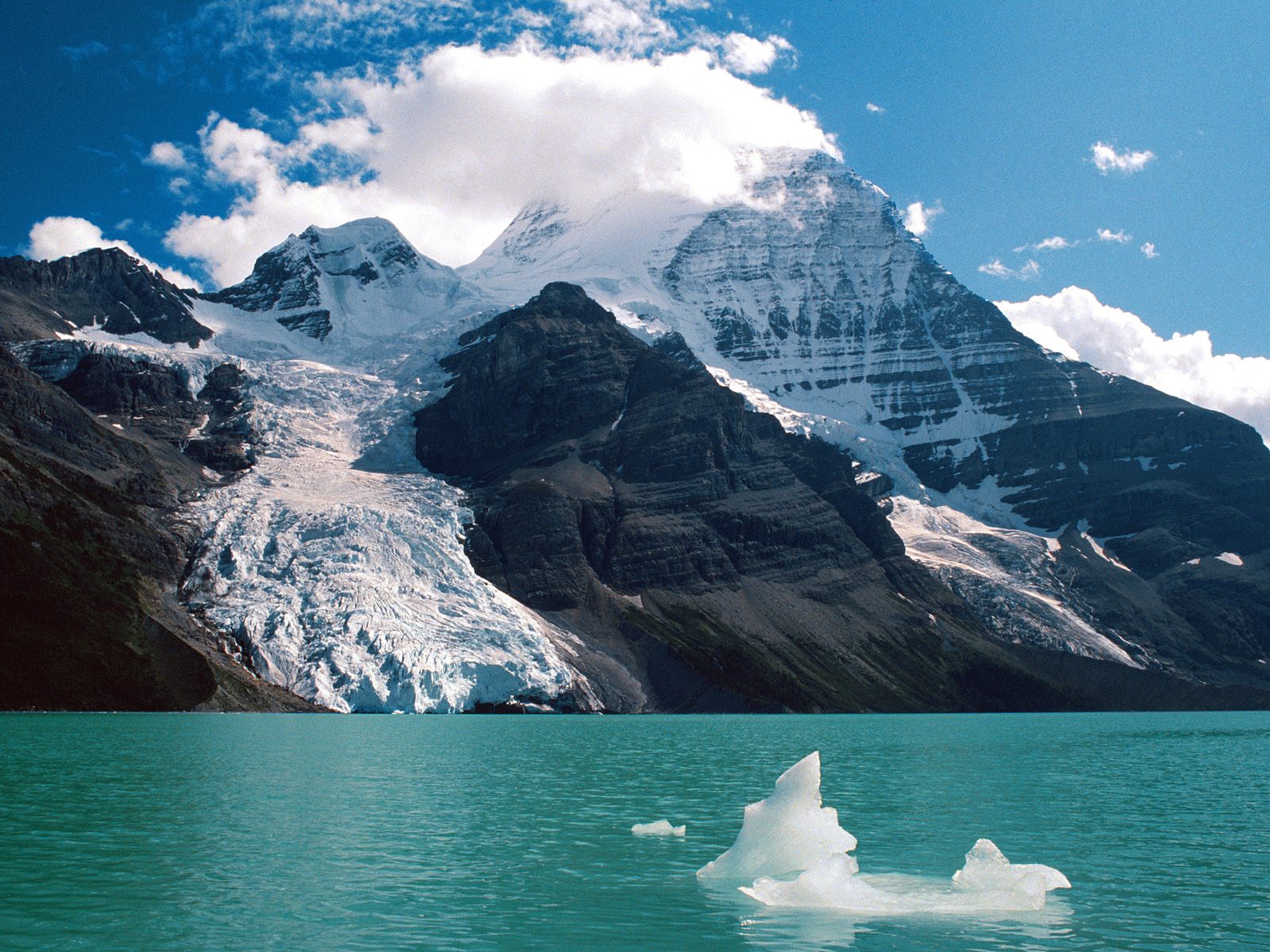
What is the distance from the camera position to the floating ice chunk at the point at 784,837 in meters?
36.6

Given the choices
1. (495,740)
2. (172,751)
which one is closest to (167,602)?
(495,740)

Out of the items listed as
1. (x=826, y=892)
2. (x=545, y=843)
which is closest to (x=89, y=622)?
(x=545, y=843)

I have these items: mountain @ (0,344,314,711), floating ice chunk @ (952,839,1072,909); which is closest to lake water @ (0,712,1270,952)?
floating ice chunk @ (952,839,1072,909)

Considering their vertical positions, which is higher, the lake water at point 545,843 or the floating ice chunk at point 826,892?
→ the floating ice chunk at point 826,892

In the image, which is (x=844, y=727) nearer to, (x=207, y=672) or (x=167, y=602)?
(x=207, y=672)

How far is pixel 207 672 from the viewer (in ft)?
522

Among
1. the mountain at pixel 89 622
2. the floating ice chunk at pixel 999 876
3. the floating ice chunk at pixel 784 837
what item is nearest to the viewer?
the floating ice chunk at pixel 999 876

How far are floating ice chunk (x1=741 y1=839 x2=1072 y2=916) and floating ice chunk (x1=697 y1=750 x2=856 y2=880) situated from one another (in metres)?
1.69

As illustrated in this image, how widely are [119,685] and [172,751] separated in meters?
74.2

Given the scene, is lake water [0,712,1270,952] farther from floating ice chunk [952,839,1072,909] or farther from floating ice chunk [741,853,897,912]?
floating ice chunk [952,839,1072,909]

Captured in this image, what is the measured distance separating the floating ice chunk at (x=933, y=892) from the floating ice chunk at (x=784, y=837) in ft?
5.55

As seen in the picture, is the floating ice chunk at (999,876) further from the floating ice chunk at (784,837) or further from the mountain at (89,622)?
the mountain at (89,622)

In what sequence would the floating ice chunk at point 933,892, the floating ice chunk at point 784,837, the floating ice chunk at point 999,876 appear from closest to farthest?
the floating ice chunk at point 933,892 → the floating ice chunk at point 999,876 → the floating ice chunk at point 784,837

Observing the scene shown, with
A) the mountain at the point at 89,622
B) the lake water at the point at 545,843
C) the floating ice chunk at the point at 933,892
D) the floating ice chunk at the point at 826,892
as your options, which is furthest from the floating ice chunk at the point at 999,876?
the mountain at the point at 89,622
